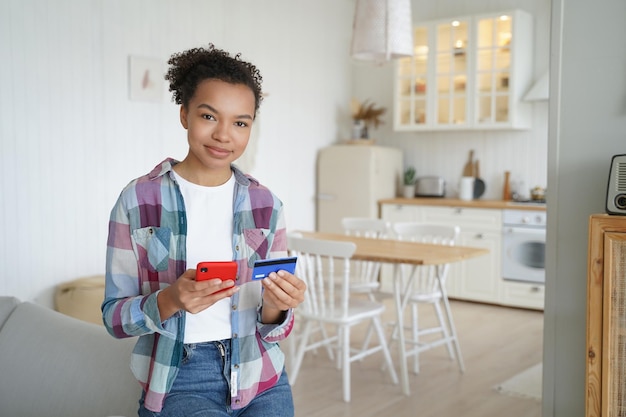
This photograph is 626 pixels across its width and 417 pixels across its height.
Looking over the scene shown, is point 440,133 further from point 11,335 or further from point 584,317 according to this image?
point 11,335

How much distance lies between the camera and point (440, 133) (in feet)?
21.0

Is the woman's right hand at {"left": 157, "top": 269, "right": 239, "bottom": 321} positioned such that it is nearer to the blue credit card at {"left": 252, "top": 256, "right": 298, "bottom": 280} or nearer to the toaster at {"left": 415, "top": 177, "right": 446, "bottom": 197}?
the blue credit card at {"left": 252, "top": 256, "right": 298, "bottom": 280}

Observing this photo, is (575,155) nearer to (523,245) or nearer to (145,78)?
(145,78)

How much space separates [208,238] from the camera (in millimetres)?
1477

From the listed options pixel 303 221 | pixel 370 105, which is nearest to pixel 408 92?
pixel 370 105

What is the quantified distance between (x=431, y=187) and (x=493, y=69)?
120 centimetres

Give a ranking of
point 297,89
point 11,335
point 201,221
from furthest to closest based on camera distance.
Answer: point 297,89 → point 11,335 → point 201,221

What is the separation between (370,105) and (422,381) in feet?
11.4

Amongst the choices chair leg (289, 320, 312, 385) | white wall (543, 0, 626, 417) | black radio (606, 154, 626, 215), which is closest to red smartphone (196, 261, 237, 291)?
black radio (606, 154, 626, 215)

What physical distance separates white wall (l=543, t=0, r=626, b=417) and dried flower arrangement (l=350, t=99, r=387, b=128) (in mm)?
4101

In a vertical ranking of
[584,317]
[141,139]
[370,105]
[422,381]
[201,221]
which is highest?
[370,105]

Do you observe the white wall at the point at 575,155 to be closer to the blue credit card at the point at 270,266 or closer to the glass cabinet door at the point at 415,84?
the blue credit card at the point at 270,266

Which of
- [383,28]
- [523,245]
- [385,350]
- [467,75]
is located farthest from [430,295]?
[467,75]

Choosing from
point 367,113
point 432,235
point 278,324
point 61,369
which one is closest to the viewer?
point 278,324
